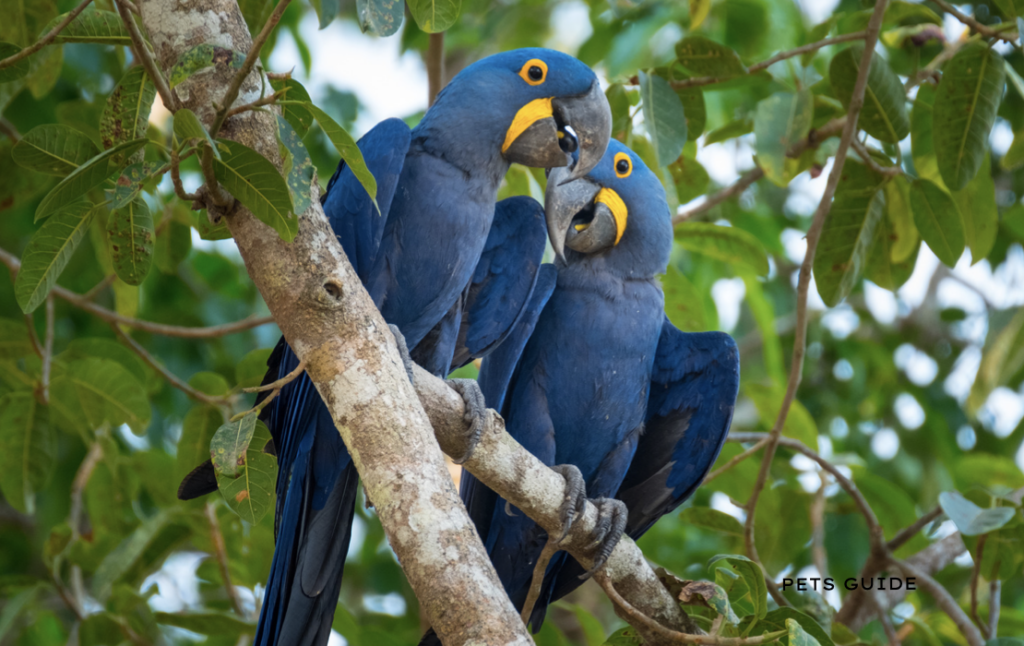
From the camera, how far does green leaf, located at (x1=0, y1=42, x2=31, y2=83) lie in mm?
1615

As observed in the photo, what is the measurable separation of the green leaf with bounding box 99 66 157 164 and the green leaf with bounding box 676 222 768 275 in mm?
1716

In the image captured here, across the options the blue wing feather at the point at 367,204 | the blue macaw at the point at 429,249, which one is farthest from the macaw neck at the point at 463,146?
the blue wing feather at the point at 367,204

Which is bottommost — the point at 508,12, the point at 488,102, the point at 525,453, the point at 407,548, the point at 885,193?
the point at 407,548

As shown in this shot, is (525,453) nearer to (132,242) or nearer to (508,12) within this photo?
(132,242)

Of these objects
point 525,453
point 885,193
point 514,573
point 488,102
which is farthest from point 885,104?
point 514,573

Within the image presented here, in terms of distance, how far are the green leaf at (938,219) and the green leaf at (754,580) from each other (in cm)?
122

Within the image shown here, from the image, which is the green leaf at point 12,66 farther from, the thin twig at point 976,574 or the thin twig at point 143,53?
the thin twig at point 976,574

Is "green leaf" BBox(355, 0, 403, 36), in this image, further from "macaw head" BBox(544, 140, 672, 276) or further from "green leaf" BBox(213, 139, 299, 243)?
"macaw head" BBox(544, 140, 672, 276)

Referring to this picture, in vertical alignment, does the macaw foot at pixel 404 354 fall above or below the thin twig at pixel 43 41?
below

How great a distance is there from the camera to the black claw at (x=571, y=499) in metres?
2.01

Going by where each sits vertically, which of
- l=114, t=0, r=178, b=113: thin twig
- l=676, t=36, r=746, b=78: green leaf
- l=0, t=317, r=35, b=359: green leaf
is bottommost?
l=114, t=0, r=178, b=113: thin twig

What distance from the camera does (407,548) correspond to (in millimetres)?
1267

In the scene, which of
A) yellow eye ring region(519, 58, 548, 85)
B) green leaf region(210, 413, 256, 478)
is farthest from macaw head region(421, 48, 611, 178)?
green leaf region(210, 413, 256, 478)

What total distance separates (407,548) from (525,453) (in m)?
0.65
